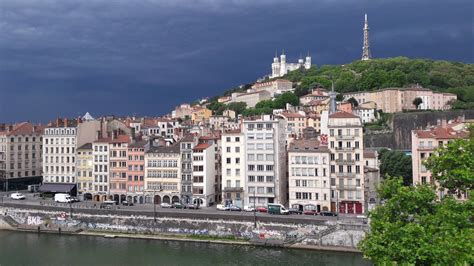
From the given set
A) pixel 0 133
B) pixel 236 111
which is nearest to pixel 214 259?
pixel 0 133

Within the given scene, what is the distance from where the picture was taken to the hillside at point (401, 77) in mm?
124438

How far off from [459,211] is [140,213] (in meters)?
38.0

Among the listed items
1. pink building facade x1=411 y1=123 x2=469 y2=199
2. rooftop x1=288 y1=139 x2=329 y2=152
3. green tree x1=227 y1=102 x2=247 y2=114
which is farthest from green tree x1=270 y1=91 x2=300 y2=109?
pink building facade x1=411 y1=123 x2=469 y2=199

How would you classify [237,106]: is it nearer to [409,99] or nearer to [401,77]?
[401,77]

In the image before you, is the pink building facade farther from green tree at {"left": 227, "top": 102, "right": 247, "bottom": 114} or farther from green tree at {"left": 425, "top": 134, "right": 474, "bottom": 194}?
green tree at {"left": 227, "top": 102, "right": 247, "bottom": 114}

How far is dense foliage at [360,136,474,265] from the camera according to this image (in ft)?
65.9

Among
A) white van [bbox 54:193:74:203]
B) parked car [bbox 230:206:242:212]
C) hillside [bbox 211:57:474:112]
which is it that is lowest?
parked car [bbox 230:206:242:212]

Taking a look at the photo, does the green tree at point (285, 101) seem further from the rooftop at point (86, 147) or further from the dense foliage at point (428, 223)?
the dense foliage at point (428, 223)

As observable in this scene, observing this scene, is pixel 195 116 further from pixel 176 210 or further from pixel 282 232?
pixel 282 232

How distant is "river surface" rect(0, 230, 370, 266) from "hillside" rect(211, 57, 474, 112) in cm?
7528

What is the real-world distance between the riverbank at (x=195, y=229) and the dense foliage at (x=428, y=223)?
22543mm

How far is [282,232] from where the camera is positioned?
4903cm

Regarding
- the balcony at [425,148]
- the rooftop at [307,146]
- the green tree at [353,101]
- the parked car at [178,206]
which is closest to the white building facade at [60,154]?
the parked car at [178,206]

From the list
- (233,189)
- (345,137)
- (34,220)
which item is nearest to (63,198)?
(34,220)
